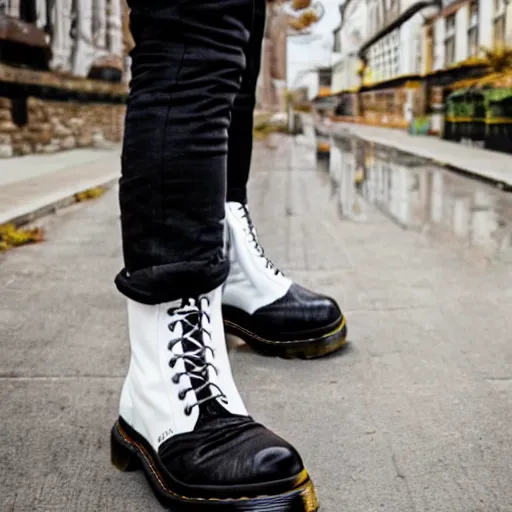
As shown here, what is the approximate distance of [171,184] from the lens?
1023mm

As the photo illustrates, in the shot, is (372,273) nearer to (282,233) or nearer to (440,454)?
(282,233)

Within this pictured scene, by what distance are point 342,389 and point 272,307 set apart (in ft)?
0.79

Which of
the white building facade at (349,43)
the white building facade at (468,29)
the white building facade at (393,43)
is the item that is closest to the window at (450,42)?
the white building facade at (468,29)

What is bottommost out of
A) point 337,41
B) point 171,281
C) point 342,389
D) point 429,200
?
point 342,389

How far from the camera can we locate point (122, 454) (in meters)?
1.12

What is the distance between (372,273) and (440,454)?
1.45 metres

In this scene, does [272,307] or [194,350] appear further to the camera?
[272,307]

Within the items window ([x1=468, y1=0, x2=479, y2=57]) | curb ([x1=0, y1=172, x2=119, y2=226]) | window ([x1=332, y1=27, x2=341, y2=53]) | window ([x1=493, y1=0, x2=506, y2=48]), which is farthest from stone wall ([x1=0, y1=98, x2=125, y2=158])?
window ([x1=332, y1=27, x2=341, y2=53])

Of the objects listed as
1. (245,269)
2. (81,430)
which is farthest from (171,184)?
(245,269)

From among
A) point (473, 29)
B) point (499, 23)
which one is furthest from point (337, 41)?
point (499, 23)

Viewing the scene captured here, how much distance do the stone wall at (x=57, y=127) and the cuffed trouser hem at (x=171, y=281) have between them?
20.5 feet

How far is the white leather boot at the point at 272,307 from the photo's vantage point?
1.60 metres

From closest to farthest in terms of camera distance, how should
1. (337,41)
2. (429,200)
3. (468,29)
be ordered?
(429,200) → (468,29) → (337,41)

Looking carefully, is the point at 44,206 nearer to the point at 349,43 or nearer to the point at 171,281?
the point at 171,281
